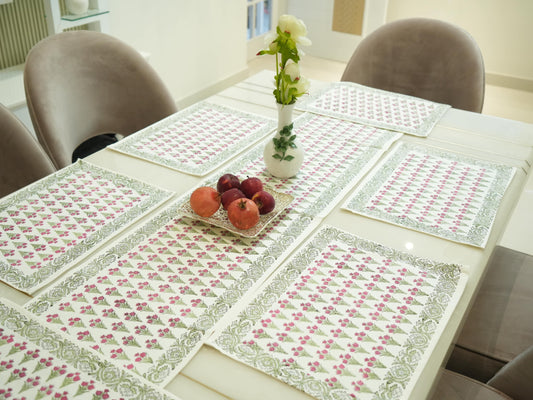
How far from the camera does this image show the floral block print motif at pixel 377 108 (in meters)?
1.75

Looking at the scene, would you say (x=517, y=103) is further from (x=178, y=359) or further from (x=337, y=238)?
(x=178, y=359)

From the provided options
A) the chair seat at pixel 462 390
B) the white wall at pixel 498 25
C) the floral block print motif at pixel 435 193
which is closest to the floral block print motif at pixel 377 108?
the floral block print motif at pixel 435 193

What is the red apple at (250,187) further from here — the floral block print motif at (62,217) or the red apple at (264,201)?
the floral block print motif at (62,217)

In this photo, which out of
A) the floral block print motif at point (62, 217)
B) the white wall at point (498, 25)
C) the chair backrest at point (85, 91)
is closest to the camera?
the floral block print motif at point (62, 217)

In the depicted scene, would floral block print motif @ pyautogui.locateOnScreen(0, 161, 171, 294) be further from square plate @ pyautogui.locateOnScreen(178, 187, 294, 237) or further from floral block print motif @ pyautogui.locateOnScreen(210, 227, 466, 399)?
floral block print motif @ pyautogui.locateOnScreen(210, 227, 466, 399)

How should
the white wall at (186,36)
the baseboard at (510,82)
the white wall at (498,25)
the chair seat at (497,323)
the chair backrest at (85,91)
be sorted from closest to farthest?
the chair seat at (497,323) < the chair backrest at (85,91) < the white wall at (186,36) < the white wall at (498,25) < the baseboard at (510,82)

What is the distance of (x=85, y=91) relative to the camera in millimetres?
1839

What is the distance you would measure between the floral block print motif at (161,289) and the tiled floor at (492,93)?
3.24 m

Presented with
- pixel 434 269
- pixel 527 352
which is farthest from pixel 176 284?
pixel 527 352

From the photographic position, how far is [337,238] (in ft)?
3.94

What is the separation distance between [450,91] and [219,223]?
4.46 ft

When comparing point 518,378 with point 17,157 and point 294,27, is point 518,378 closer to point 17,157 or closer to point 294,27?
point 294,27

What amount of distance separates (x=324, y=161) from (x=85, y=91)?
862mm

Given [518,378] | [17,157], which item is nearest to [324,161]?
[518,378]
